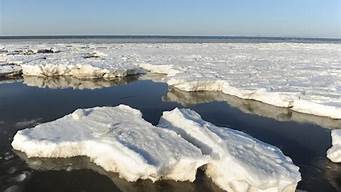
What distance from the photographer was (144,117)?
909 centimetres

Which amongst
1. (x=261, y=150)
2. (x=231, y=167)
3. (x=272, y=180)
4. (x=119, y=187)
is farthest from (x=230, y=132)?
(x=119, y=187)

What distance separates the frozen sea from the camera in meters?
5.50

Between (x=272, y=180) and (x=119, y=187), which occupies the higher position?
(x=272, y=180)

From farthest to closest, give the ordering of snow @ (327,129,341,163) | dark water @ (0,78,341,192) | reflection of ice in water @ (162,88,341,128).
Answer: reflection of ice in water @ (162,88,341,128), snow @ (327,129,341,163), dark water @ (0,78,341,192)

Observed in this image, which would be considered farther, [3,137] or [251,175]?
[3,137]

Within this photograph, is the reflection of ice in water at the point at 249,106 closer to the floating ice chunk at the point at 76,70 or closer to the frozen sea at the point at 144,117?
the frozen sea at the point at 144,117

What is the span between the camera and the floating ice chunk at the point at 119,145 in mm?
5391

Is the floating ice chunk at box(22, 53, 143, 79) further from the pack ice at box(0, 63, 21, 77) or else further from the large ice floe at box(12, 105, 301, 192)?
the large ice floe at box(12, 105, 301, 192)

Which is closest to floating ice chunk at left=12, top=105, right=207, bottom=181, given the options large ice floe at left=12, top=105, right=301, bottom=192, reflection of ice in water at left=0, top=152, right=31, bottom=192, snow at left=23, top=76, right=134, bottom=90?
large ice floe at left=12, top=105, right=301, bottom=192

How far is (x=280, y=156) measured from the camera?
18.7ft

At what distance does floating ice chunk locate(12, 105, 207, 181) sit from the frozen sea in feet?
0.53

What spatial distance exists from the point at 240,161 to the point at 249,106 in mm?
5565

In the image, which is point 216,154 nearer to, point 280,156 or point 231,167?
point 231,167

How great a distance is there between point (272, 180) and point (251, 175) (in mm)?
277
